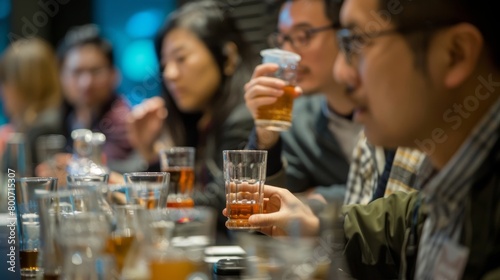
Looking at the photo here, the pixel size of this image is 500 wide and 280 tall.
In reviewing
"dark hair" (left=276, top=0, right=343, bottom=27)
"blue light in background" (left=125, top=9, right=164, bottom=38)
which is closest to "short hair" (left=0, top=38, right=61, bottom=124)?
"blue light in background" (left=125, top=9, right=164, bottom=38)

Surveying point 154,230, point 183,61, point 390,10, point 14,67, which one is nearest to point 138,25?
point 14,67

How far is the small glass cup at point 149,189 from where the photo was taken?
1625mm

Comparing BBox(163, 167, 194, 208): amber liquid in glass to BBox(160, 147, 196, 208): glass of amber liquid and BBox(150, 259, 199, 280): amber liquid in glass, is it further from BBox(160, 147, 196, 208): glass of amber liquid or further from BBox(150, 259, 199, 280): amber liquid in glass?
BBox(150, 259, 199, 280): amber liquid in glass

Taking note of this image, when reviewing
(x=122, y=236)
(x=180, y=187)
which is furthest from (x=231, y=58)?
(x=122, y=236)

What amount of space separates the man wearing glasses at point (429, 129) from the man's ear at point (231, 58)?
2498mm

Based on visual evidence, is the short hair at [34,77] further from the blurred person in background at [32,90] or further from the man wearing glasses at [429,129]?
the man wearing glasses at [429,129]

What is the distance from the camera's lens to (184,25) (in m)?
4.75

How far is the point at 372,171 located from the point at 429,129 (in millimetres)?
1364

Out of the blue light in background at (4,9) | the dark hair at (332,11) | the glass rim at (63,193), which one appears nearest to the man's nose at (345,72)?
the glass rim at (63,193)

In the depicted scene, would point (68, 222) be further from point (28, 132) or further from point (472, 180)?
point (28, 132)

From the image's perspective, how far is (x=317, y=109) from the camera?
3.94 meters

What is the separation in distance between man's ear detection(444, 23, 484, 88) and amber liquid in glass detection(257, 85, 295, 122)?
1187mm

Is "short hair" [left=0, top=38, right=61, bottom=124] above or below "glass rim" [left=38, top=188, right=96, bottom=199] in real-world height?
above

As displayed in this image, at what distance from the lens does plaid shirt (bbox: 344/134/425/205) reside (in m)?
2.60
